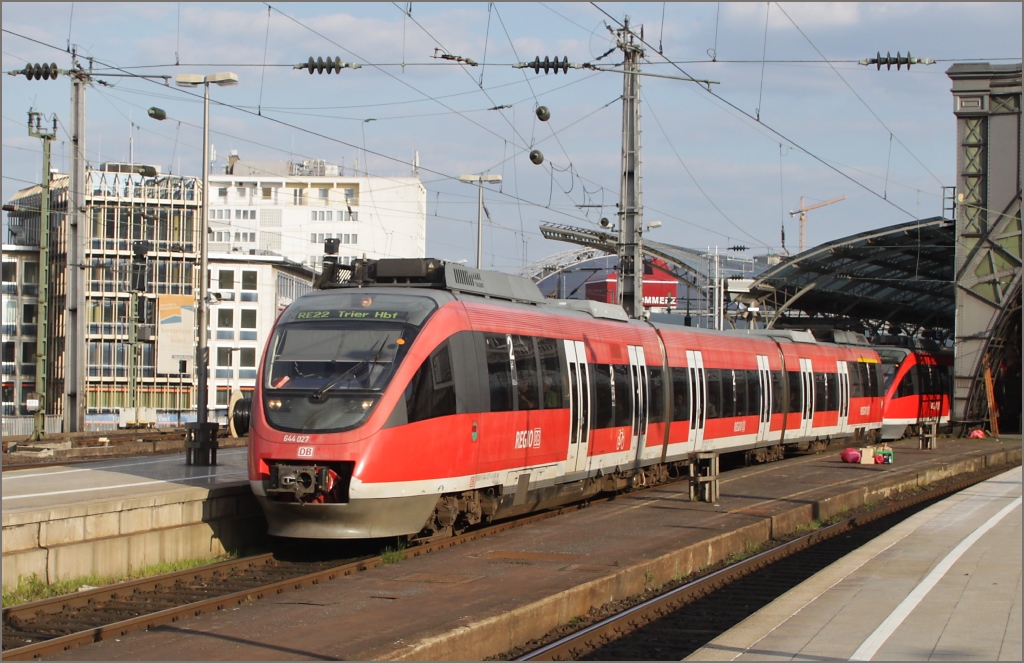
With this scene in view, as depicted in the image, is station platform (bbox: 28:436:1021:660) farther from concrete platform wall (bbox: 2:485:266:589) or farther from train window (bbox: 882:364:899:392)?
train window (bbox: 882:364:899:392)

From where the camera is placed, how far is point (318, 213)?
388 feet

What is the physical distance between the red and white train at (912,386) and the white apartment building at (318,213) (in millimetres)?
70096

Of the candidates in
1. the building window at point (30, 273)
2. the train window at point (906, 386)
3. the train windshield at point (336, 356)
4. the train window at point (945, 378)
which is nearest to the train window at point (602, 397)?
the train windshield at point (336, 356)

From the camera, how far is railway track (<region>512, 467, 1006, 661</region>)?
1091 centimetres

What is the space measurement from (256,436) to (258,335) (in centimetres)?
6867

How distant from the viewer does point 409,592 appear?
11.9 m

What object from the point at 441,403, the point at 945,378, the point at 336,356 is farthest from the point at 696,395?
the point at 945,378

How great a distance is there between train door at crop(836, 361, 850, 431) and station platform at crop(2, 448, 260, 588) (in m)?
24.8

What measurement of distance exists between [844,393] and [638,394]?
18611 millimetres

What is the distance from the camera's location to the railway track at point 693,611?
1091cm

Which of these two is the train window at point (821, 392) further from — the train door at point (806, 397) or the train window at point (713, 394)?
the train window at point (713, 394)

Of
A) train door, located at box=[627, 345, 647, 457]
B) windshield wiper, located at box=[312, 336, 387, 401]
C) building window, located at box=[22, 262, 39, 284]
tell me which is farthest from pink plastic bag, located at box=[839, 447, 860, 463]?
building window, located at box=[22, 262, 39, 284]

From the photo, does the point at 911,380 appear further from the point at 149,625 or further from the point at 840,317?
the point at 149,625

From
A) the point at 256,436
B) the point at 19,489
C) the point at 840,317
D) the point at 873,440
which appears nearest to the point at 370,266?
the point at 256,436
